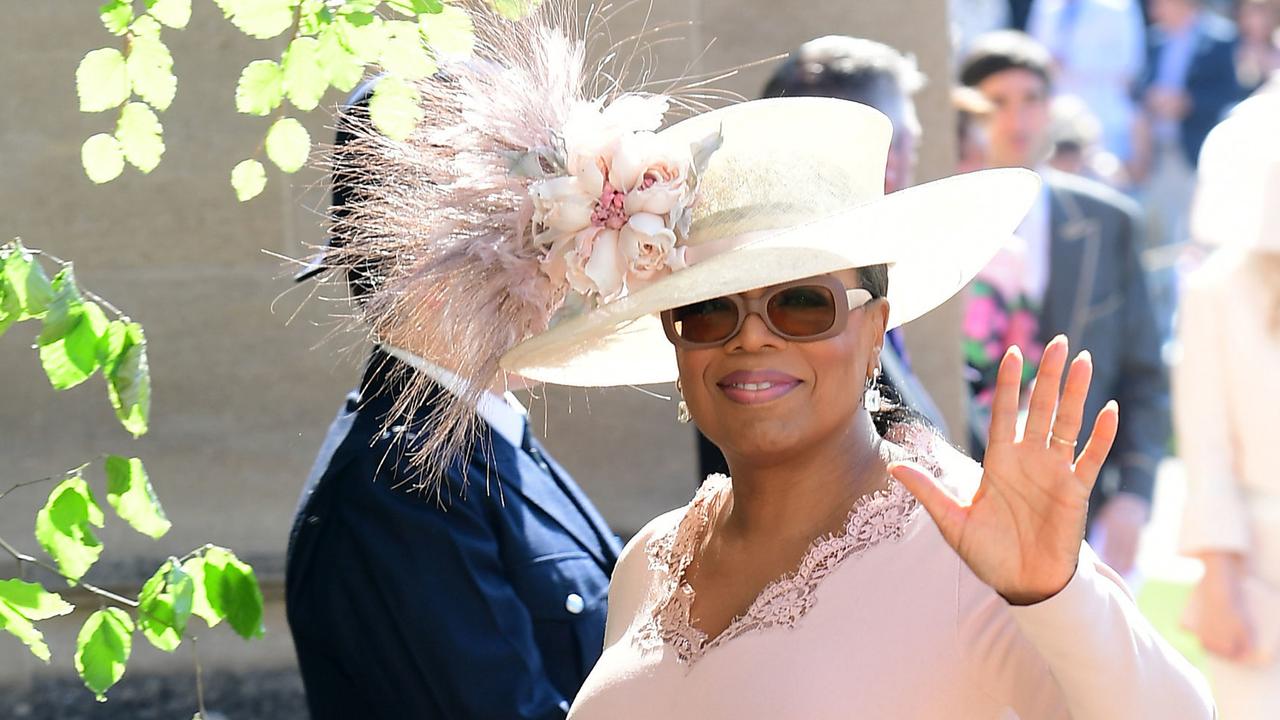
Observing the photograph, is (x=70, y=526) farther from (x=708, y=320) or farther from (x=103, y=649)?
(x=708, y=320)

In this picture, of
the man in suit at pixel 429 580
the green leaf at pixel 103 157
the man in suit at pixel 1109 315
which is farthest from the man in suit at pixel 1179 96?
the green leaf at pixel 103 157

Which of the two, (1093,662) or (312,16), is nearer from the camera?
(1093,662)

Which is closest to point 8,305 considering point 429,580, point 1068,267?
point 429,580

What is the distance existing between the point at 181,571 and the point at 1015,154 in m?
5.22

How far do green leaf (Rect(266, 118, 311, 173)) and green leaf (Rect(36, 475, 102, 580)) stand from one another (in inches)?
18.3

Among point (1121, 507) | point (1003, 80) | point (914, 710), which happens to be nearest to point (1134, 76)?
point (1003, 80)

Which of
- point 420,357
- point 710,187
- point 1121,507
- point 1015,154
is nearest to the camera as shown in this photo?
point 710,187

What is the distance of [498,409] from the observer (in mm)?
3262

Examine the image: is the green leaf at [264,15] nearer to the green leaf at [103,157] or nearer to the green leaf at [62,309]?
the green leaf at [103,157]

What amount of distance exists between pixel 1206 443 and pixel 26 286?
Answer: 315cm

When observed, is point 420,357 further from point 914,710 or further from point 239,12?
point 914,710

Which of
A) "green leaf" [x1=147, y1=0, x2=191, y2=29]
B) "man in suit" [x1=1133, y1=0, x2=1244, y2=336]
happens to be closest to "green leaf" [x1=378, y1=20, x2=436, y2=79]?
"green leaf" [x1=147, y1=0, x2=191, y2=29]

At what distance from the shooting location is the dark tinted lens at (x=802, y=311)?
2.35 m

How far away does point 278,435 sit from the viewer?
505 cm
